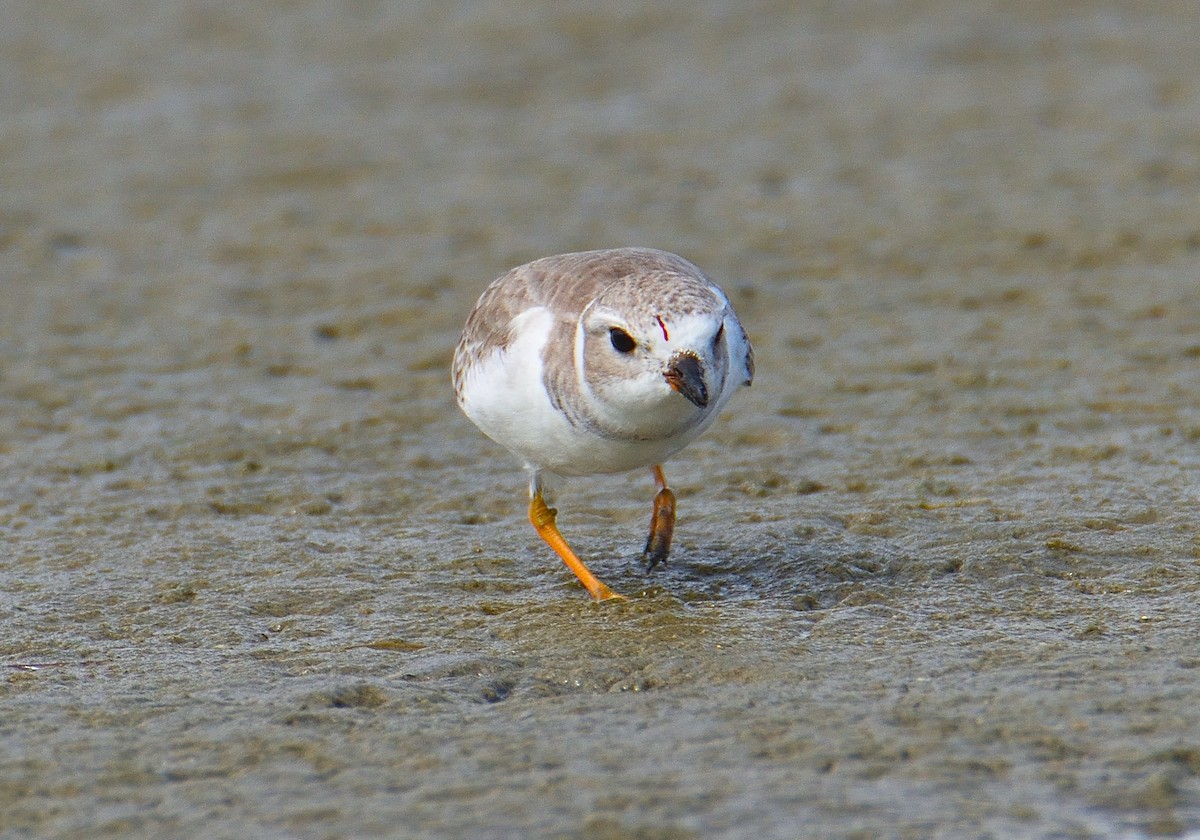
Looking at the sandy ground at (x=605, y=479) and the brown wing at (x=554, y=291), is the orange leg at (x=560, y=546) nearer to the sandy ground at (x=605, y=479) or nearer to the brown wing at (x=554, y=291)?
the sandy ground at (x=605, y=479)

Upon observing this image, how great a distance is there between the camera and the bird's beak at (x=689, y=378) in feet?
17.8

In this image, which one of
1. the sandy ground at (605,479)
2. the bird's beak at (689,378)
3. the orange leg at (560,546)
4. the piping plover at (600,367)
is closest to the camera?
the sandy ground at (605,479)

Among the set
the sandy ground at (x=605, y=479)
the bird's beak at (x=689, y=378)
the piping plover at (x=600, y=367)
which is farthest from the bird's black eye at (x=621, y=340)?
the sandy ground at (x=605, y=479)

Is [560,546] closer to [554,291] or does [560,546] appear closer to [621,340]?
[554,291]

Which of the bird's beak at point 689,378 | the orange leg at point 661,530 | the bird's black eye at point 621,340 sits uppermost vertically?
the bird's black eye at point 621,340

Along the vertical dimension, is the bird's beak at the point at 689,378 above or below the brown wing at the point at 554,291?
below

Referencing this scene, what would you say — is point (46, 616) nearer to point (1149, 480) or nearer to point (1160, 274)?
point (1149, 480)

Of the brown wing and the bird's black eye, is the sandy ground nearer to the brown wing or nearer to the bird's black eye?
the brown wing

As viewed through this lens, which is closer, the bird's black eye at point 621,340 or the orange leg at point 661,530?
the bird's black eye at point 621,340

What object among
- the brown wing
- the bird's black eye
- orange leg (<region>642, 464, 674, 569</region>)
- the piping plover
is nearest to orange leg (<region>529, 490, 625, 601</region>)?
the piping plover

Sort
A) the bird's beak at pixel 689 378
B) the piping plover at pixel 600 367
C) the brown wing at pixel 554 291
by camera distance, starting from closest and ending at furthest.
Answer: the bird's beak at pixel 689 378 → the piping plover at pixel 600 367 → the brown wing at pixel 554 291

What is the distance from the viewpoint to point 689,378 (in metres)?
5.42

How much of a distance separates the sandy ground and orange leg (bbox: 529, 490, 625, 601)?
3.2 inches

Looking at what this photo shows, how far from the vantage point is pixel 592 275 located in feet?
20.0
